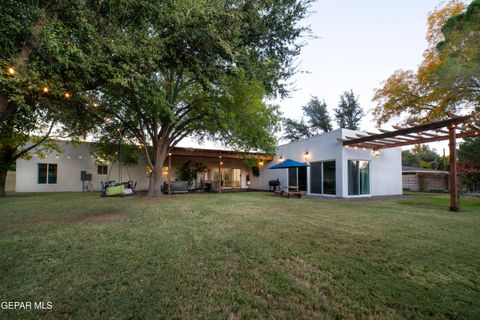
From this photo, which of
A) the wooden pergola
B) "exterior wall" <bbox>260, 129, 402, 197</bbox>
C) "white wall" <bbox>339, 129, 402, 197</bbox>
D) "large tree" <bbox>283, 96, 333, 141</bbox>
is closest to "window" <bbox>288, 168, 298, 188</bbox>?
"exterior wall" <bbox>260, 129, 402, 197</bbox>

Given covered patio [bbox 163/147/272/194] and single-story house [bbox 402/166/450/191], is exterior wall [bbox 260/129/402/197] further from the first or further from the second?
A: single-story house [bbox 402/166/450/191]

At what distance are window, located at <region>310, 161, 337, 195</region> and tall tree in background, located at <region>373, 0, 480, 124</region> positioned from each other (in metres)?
5.79

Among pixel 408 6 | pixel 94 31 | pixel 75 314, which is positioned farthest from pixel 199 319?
pixel 408 6

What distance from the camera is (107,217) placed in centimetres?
603

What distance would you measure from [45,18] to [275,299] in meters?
5.36

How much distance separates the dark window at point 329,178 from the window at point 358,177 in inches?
32.3

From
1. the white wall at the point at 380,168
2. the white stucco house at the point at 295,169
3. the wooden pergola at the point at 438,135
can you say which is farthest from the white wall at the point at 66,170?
the wooden pergola at the point at 438,135

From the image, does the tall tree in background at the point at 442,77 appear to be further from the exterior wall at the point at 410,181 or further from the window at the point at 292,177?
the exterior wall at the point at 410,181

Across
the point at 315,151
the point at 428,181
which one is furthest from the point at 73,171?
the point at 428,181

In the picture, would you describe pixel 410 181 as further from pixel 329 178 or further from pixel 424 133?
pixel 424 133

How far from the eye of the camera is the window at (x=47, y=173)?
48.0 feet

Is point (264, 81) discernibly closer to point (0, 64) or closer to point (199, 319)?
point (0, 64)

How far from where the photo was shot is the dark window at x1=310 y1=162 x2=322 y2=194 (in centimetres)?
1306

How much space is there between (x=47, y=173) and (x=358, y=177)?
67.6 ft
